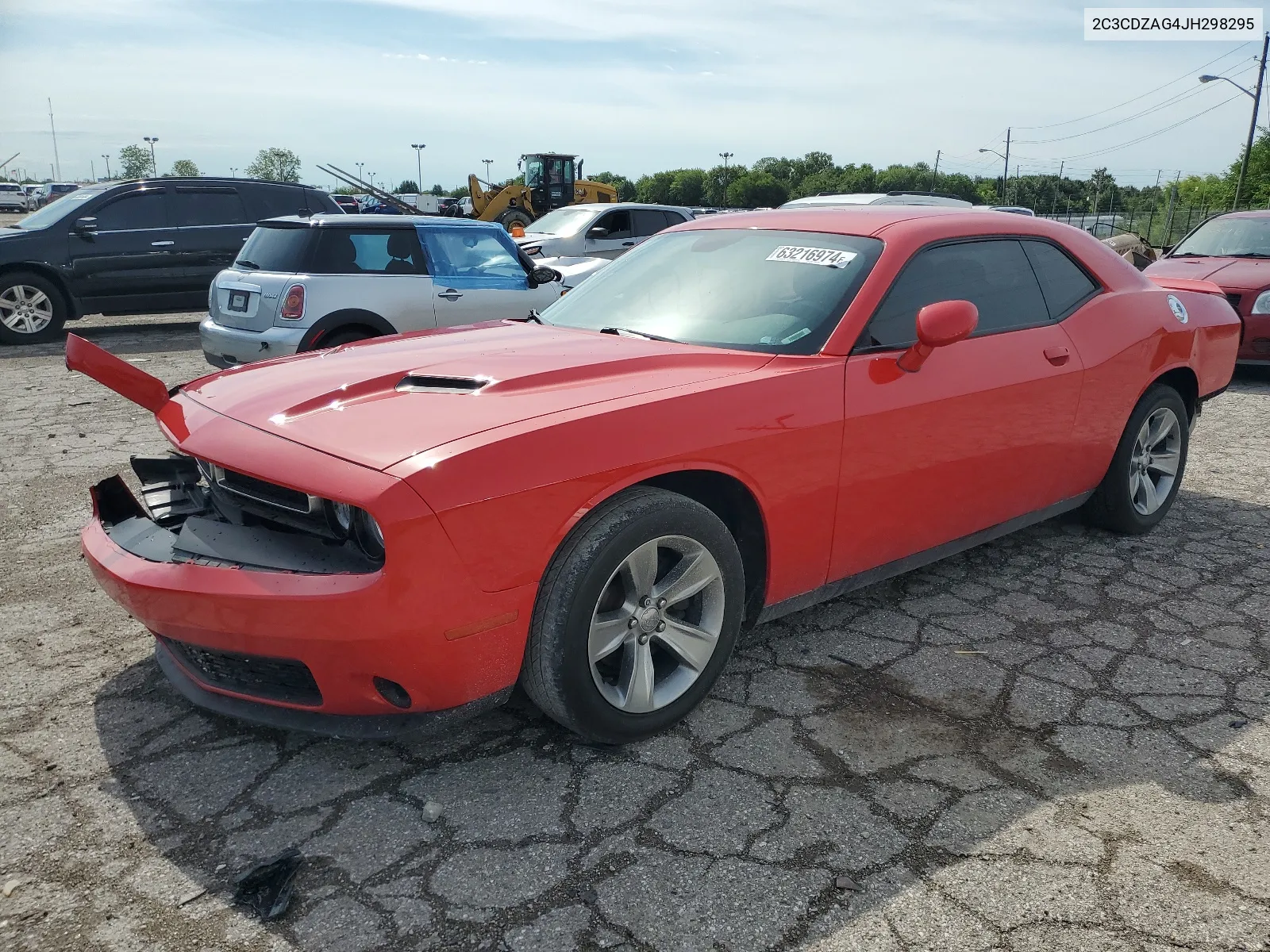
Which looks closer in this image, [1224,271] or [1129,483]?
[1129,483]

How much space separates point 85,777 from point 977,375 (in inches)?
124

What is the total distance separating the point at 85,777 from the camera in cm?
269

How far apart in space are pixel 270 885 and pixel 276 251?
624 cm

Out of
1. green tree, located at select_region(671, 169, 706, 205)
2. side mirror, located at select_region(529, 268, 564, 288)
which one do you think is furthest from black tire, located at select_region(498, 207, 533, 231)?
green tree, located at select_region(671, 169, 706, 205)

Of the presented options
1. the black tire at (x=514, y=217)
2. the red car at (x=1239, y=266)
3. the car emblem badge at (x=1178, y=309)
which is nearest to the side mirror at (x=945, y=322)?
the car emblem badge at (x=1178, y=309)

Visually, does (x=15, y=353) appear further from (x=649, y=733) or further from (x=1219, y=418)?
(x=1219, y=418)

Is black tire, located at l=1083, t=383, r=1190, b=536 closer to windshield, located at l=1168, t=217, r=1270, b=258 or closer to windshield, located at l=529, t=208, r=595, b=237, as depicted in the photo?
windshield, located at l=1168, t=217, r=1270, b=258

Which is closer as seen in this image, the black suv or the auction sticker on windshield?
the auction sticker on windshield

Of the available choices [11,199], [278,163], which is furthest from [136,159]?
[11,199]

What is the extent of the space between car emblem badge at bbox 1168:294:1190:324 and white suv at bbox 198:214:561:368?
467cm

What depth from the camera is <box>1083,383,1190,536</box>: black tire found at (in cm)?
448

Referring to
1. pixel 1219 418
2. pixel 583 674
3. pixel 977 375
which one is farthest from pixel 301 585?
pixel 1219 418

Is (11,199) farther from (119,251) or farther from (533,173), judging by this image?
(119,251)

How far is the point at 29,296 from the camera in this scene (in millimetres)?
11000
